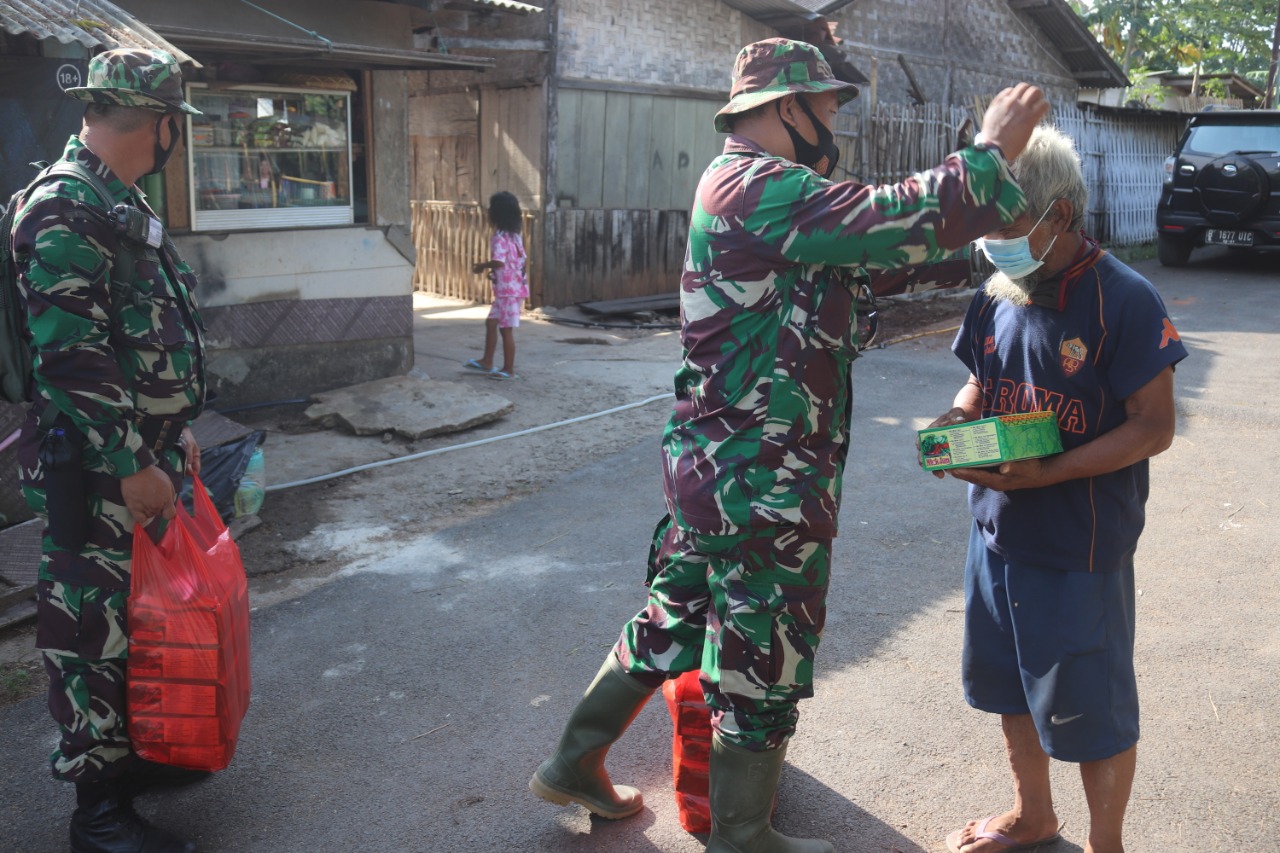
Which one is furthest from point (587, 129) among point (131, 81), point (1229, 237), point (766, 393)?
point (766, 393)

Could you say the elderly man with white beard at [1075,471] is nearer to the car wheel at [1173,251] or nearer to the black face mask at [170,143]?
the black face mask at [170,143]

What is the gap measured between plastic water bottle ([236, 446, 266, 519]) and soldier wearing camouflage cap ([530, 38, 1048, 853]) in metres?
3.27

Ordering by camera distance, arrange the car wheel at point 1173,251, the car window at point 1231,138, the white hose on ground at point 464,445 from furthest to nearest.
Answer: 1. the car wheel at point 1173,251
2. the car window at point 1231,138
3. the white hose on ground at point 464,445

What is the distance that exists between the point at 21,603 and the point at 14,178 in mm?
2140

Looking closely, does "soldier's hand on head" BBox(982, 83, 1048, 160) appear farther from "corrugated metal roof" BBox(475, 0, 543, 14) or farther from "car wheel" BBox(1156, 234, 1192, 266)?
"car wheel" BBox(1156, 234, 1192, 266)

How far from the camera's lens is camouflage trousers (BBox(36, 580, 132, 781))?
2.64 meters

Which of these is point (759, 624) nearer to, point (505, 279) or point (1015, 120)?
point (1015, 120)

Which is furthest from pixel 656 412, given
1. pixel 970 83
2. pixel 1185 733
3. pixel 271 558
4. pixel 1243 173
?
pixel 970 83

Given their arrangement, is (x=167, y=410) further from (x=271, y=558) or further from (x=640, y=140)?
(x=640, y=140)

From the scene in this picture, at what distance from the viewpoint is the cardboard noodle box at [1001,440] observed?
7.72 ft

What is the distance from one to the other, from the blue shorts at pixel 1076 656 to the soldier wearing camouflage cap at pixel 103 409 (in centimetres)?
210

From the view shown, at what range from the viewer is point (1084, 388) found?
239 centimetres

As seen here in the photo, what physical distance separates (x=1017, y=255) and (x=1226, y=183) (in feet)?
38.3

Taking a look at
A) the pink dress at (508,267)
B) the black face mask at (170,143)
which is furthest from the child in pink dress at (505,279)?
the black face mask at (170,143)
